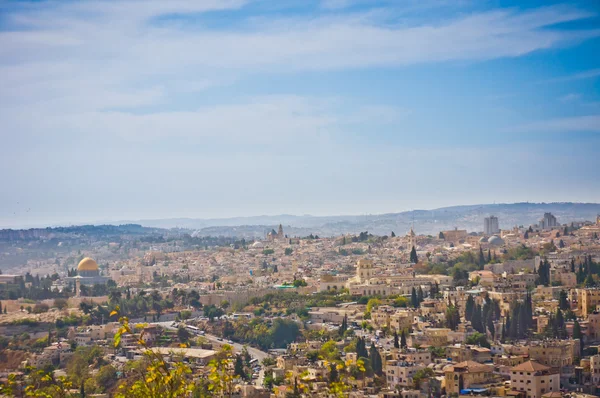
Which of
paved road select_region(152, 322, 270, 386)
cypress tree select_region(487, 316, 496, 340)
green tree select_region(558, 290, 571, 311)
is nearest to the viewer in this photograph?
paved road select_region(152, 322, 270, 386)

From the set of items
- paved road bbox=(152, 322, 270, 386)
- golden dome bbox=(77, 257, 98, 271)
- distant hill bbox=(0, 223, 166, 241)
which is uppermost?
distant hill bbox=(0, 223, 166, 241)

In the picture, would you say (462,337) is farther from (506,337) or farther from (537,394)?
(537,394)

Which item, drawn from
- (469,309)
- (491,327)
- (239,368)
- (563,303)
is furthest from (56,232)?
(239,368)

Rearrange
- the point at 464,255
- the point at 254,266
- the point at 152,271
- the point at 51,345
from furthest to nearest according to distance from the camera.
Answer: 1. the point at 152,271
2. the point at 254,266
3. the point at 464,255
4. the point at 51,345

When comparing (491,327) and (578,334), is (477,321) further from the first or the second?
(578,334)

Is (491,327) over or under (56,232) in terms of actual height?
under

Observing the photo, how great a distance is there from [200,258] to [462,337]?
68.0 m

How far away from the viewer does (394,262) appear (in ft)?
241

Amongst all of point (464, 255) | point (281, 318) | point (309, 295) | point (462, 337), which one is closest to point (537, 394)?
point (462, 337)

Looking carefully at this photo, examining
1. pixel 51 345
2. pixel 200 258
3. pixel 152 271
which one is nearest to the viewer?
pixel 51 345

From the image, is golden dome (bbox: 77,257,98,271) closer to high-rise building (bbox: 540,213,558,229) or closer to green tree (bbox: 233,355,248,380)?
high-rise building (bbox: 540,213,558,229)

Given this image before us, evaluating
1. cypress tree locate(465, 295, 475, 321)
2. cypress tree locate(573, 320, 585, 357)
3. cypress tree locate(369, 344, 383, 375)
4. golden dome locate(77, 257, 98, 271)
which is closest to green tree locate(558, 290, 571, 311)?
cypress tree locate(465, 295, 475, 321)

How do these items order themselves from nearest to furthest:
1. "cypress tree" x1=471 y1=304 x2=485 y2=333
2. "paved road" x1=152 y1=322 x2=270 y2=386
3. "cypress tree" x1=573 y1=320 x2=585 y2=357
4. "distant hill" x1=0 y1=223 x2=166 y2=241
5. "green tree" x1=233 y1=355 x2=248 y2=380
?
"green tree" x1=233 y1=355 x2=248 y2=380
"cypress tree" x1=573 y1=320 x2=585 y2=357
"paved road" x1=152 y1=322 x2=270 y2=386
"cypress tree" x1=471 y1=304 x2=485 y2=333
"distant hill" x1=0 y1=223 x2=166 y2=241

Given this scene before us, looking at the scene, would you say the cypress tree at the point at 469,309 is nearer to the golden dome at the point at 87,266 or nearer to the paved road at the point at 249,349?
the paved road at the point at 249,349
